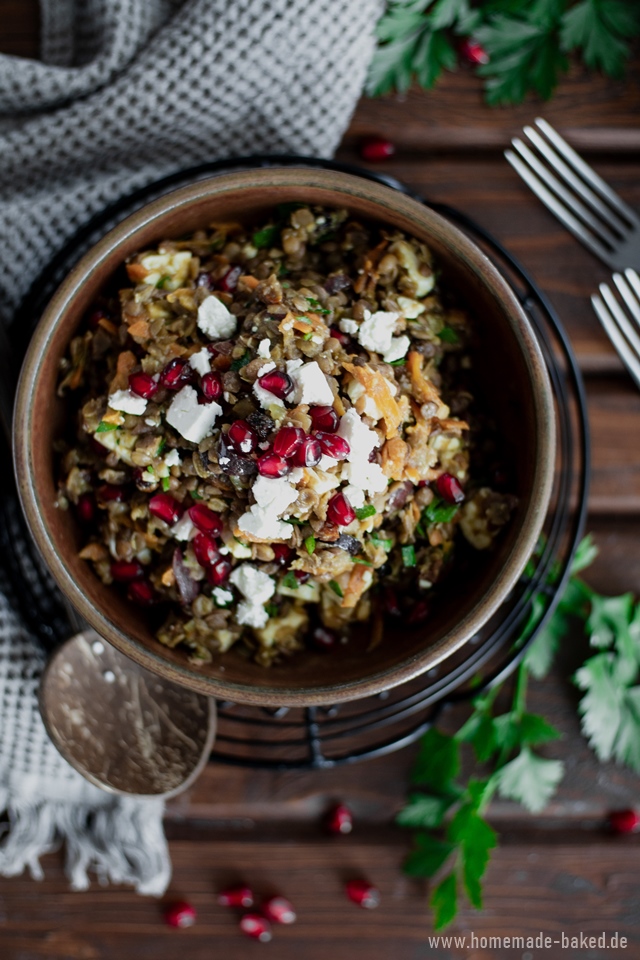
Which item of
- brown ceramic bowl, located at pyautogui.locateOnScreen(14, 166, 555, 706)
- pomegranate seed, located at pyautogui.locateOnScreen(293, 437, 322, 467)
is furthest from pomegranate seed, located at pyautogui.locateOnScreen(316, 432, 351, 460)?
brown ceramic bowl, located at pyautogui.locateOnScreen(14, 166, 555, 706)

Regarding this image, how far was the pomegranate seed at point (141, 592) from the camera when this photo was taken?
7.74ft

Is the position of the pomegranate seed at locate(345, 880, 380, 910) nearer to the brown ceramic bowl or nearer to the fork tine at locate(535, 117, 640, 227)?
the brown ceramic bowl

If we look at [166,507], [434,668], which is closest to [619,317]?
[434,668]

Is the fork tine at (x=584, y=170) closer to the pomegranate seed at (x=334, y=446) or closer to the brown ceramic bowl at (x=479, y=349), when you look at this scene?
the brown ceramic bowl at (x=479, y=349)

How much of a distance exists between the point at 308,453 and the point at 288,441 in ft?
0.18

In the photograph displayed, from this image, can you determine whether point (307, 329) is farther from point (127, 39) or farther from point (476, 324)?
point (127, 39)

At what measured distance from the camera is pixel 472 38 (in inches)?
113

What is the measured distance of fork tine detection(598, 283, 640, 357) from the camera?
2906 mm

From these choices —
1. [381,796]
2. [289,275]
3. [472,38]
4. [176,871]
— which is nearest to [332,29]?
[472,38]

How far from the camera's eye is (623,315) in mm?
2912

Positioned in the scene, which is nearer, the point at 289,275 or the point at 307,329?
the point at 307,329

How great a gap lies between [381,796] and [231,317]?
1.83 meters

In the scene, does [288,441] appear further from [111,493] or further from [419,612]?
[419,612]

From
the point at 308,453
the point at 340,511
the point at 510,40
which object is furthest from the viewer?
the point at 510,40
